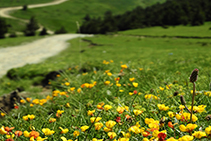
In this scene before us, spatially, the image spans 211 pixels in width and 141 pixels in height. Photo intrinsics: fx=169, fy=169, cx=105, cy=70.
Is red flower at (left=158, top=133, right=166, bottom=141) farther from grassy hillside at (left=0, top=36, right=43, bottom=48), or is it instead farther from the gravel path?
grassy hillside at (left=0, top=36, right=43, bottom=48)

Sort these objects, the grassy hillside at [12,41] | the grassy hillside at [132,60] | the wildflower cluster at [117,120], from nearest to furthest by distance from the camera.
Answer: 1. the wildflower cluster at [117,120]
2. the grassy hillside at [132,60]
3. the grassy hillside at [12,41]

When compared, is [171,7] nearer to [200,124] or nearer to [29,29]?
[29,29]

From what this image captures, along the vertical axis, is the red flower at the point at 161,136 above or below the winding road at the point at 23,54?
above

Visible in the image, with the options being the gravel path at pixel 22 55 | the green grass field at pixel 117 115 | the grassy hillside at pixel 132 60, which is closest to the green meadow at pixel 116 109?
the green grass field at pixel 117 115

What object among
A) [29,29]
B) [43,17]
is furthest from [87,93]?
[43,17]

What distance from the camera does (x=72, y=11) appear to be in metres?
86.2

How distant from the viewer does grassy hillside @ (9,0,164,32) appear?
65.8 metres

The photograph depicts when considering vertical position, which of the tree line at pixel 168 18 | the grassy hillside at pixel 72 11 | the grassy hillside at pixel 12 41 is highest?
the grassy hillside at pixel 72 11

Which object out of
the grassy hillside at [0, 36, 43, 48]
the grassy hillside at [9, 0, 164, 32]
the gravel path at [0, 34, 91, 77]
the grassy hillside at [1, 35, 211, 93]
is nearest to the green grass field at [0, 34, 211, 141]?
the grassy hillside at [1, 35, 211, 93]

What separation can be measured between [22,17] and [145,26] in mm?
51422

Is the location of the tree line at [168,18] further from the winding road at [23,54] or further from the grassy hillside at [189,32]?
the winding road at [23,54]

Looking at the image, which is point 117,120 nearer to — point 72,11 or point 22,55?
point 22,55

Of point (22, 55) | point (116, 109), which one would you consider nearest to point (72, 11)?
point (22, 55)

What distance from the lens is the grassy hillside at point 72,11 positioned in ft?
216
